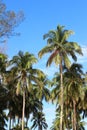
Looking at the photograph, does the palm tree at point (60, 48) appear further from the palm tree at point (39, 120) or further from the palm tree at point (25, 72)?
the palm tree at point (39, 120)

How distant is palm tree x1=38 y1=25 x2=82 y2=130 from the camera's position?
5931 centimetres

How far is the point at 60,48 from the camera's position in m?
60.3

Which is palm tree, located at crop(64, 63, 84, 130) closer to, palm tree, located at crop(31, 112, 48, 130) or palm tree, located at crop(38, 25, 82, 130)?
palm tree, located at crop(38, 25, 82, 130)

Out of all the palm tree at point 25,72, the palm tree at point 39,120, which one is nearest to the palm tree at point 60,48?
the palm tree at point 25,72

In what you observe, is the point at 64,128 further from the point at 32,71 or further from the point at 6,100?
the point at 32,71

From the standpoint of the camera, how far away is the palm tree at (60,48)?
195 feet

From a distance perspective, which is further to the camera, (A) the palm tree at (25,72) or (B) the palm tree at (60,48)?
(A) the palm tree at (25,72)

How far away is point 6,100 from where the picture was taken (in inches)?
2918

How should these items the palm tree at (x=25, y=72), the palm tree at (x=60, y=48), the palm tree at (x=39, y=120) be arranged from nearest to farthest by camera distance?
the palm tree at (x=60, y=48) → the palm tree at (x=25, y=72) → the palm tree at (x=39, y=120)

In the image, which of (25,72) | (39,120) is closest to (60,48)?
(25,72)

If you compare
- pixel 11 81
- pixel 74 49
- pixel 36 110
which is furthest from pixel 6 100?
pixel 74 49

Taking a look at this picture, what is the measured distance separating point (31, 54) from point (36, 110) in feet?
73.4

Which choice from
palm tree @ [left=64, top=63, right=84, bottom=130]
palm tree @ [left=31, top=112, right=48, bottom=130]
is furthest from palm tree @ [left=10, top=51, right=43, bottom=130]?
palm tree @ [left=31, top=112, right=48, bottom=130]

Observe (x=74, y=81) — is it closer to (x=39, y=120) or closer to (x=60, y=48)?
(x=60, y=48)
